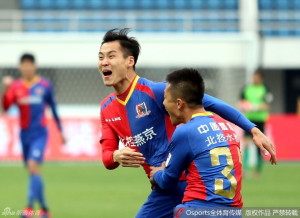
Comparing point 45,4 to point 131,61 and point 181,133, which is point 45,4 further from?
point 181,133

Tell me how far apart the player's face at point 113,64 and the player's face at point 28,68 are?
485 centimetres

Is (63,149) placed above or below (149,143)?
below

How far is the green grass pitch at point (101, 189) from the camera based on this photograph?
11094 mm

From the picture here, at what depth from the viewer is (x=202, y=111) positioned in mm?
5379

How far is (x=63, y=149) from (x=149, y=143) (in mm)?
13789

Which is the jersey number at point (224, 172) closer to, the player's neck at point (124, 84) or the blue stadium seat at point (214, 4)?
the player's neck at point (124, 84)

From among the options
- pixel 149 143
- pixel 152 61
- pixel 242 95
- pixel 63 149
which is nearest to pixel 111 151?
pixel 149 143

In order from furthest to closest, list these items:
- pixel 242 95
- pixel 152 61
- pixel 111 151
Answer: pixel 152 61 → pixel 242 95 → pixel 111 151

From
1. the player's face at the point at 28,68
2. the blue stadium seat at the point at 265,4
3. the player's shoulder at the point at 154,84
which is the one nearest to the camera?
the player's shoulder at the point at 154,84

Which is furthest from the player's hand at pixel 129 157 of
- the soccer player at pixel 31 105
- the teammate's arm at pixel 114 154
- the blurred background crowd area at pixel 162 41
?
the blurred background crowd area at pixel 162 41

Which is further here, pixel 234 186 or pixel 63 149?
pixel 63 149

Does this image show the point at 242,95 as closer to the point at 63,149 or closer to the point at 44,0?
the point at 63,149

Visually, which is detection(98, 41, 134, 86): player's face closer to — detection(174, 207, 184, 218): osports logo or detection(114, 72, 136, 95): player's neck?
detection(114, 72, 136, 95): player's neck

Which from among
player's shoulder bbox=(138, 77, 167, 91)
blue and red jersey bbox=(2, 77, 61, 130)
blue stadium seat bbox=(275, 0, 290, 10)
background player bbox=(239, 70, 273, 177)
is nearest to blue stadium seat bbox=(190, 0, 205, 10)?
blue stadium seat bbox=(275, 0, 290, 10)
